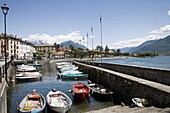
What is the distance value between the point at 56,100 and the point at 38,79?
22270 mm

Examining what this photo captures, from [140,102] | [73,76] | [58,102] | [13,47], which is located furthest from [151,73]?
[13,47]

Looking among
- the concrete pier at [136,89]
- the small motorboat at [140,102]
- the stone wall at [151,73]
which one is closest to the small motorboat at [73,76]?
the concrete pier at [136,89]

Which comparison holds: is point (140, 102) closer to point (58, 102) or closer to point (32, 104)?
point (58, 102)

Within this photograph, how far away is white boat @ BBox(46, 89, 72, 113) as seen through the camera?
16.0 meters

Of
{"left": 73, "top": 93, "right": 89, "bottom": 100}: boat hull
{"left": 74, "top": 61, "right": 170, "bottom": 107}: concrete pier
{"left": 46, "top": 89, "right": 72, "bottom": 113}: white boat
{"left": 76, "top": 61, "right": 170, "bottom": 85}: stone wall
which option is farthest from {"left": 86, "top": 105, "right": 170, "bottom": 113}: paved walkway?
{"left": 73, "top": 93, "right": 89, "bottom": 100}: boat hull

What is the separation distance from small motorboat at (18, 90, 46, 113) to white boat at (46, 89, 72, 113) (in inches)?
28.3

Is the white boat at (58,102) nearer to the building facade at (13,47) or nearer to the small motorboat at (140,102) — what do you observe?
the small motorboat at (140,102)

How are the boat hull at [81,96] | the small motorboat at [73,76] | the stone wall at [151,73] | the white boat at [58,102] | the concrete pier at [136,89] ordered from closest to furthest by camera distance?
the concrete pier at [136,89] < the white boat at [58,102] < the stone wall at [151,73] < the boat hull at [81,96] < the small motorboat at [73,76]

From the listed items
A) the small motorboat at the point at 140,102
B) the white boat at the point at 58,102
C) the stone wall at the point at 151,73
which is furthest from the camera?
the stone wall at the point at 151,73

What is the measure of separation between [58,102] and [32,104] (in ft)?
7.70

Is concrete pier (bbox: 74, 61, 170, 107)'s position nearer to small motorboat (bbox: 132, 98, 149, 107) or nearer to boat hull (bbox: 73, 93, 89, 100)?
small motorboat (bbox: 132, 98, 149, 107)

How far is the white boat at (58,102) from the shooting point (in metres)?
16.0

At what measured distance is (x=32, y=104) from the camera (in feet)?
56.1

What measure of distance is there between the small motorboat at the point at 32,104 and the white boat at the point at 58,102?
0.72 meters
